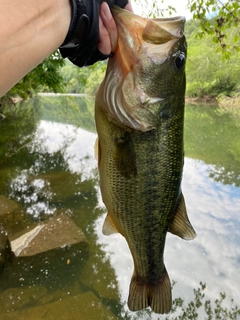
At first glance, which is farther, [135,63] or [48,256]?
[48,256]

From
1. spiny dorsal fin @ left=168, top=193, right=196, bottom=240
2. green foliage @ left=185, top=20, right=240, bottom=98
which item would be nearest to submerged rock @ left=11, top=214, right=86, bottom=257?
spiny dorsal fin @ left=168, top=193, right=196, bottom=240

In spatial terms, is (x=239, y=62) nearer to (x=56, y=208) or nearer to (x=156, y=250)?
(x=56, y=208)

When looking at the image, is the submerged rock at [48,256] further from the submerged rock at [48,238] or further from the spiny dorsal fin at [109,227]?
the spiny dorsal fin at [109,227]

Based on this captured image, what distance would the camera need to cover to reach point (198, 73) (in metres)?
38.1

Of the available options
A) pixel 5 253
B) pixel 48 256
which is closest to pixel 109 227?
pixel 48 256

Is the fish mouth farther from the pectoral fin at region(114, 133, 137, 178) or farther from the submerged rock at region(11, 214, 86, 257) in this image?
the submerged rock at region(11, 214, 86, 257)

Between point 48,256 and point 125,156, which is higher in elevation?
point 125,156

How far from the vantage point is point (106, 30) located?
149cm

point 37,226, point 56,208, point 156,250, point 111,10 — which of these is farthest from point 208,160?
point 111,10

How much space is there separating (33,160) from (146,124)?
29.5 feet

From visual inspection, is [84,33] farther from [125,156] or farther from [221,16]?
[221,16]

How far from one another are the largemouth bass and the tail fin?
0.05m

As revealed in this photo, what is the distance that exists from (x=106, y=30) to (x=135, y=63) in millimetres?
221

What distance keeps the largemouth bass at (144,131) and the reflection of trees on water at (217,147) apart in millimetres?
6479
